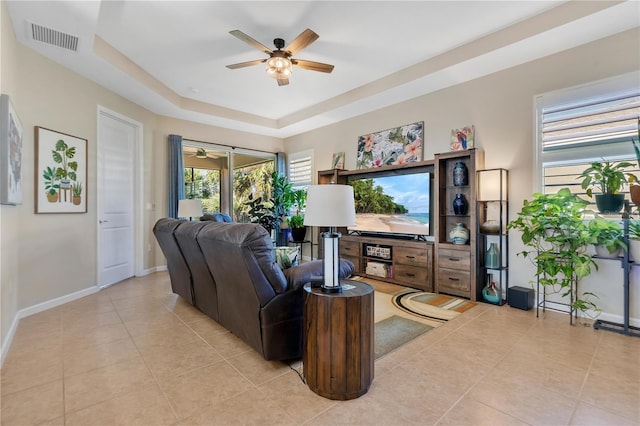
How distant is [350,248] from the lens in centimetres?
511

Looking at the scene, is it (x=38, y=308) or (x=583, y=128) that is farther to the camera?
(x=38, y=308)

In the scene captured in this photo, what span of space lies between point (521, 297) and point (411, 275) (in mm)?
1314

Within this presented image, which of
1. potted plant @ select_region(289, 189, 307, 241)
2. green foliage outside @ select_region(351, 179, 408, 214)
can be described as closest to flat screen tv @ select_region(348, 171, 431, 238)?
green foliage outside @ select_region(351, 179, 408, 214)

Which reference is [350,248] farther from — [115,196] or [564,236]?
[115,196]

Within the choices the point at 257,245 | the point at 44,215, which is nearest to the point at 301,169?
the point at 44,215

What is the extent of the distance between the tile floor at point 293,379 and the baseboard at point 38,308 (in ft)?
0.23

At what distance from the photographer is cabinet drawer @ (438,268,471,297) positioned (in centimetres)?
373

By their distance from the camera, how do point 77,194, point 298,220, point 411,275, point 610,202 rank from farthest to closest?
point 298,220, point 411,275, point 77,194, point 610,202

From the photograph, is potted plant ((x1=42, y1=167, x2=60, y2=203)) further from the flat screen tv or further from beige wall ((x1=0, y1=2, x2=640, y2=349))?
the flat screen tv

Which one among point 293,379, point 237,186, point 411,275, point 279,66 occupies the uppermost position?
point 279,66

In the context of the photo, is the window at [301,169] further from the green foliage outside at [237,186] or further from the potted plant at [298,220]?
the green foliage outside at [237,186]

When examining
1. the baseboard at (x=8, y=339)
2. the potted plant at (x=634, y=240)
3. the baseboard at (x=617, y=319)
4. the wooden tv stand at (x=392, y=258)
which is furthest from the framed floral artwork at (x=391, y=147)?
the baseboard at (x=8, y=339)

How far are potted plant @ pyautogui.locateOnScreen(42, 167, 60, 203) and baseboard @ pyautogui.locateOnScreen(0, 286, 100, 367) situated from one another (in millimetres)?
1139

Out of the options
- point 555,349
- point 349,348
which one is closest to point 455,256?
point 555,349
